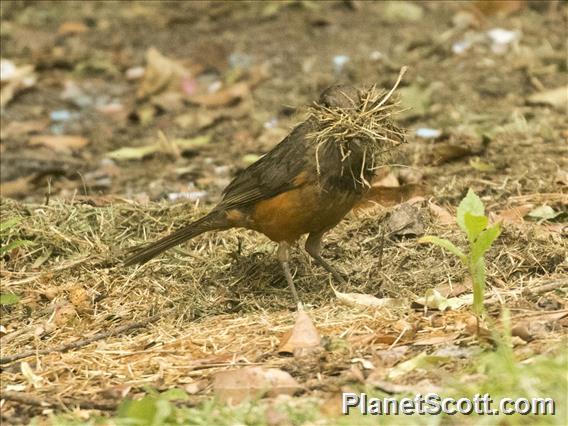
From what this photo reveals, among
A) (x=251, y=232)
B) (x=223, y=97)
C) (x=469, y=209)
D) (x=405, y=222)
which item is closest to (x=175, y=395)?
(x=469, y=209)

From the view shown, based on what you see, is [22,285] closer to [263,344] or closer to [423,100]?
[263,344]

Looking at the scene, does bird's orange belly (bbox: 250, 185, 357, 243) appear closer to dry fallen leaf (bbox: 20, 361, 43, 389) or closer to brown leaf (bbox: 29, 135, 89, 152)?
dry fallen leaf (bbox: 20, 361, 43, 389)

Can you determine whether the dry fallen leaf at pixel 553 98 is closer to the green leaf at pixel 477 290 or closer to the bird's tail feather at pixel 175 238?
the bird's tail feather at pixel 175 238

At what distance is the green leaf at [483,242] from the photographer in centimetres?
459

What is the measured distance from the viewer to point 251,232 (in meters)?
6.86

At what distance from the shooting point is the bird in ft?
17.7

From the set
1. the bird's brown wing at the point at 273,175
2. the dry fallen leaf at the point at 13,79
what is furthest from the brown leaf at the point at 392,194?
the dry fallen leaf at the point at 13,79

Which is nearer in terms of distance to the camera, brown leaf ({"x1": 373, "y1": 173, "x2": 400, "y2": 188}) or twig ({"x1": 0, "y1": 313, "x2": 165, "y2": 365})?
twig ({"x1": 0, "y1": 313, "x2": 165, "y2": 365})

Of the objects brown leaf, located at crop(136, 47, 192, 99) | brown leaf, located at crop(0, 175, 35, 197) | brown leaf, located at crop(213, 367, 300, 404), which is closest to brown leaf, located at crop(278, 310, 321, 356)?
brown leaf, located at crop(213, 367, 300, 404)

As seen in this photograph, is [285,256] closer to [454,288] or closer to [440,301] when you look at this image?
[454,288]

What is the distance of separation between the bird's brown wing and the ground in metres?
0.20

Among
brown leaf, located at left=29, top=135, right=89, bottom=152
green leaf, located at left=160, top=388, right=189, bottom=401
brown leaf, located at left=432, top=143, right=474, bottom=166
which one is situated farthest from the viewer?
brown leaf, located at left=29, top=135, right=89, bottom=152

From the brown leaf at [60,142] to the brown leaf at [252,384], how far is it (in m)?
5.39

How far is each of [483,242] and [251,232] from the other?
8.08ft
